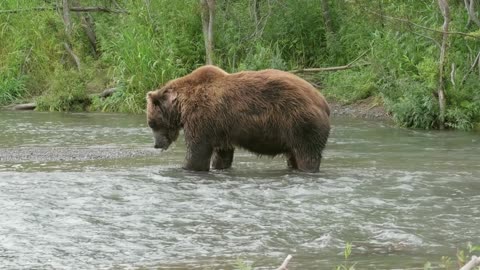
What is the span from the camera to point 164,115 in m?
9.69

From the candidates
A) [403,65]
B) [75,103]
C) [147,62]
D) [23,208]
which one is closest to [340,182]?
[23,208]

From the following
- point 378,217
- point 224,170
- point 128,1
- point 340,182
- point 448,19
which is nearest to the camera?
point 378,217

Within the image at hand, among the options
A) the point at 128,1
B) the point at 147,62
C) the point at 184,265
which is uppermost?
the point at 128,1

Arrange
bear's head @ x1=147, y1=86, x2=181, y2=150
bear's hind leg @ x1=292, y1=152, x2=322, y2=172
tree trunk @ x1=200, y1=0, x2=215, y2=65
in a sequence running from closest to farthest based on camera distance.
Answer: bear's hind leg @ x1=292, y1=152, x2=322, y2=172 → bear's head @ x1=147, y1=86, x2=181, y2=150 → tree trunk @ x1=200, y1=0, x2=215, y2=65

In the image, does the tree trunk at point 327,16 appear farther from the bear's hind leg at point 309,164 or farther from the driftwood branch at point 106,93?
the bear's hind leg at point 309,164

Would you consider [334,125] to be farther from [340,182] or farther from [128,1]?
[128,1]

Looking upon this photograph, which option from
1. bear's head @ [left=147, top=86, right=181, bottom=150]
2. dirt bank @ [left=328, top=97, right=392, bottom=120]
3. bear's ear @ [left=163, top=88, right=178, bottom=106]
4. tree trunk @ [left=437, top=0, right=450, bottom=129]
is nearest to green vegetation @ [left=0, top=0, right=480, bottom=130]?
dirt bank @ [left=328, top=97, right=392, bottom=120]

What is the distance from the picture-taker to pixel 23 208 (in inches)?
290

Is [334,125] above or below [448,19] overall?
below

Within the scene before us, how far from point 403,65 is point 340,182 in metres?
6.43

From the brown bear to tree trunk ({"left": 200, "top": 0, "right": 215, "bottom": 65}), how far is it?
290 inches

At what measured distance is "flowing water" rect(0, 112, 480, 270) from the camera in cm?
619

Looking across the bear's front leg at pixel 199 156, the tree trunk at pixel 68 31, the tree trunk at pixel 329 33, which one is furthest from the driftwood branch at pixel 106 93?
the bear's front leg at pixel 199 156

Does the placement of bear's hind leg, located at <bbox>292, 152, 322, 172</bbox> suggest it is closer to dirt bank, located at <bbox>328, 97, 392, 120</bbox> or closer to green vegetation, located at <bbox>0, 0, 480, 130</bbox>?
green vegetation, located at <bbox>0, 0, 480, 130</bbox>
